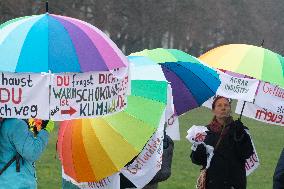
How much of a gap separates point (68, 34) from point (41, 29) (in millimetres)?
178

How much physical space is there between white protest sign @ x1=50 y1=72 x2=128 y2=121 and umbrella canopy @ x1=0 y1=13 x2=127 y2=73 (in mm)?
→ 65

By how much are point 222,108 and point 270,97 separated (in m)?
0.47

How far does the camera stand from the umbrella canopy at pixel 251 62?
589 cm

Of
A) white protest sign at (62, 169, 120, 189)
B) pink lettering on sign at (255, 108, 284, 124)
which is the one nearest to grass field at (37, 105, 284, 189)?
pink lettering on sign at (255, 108, 284, 124)

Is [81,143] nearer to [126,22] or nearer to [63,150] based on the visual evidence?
[63,150]

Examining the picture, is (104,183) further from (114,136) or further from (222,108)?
Result: (222,108)

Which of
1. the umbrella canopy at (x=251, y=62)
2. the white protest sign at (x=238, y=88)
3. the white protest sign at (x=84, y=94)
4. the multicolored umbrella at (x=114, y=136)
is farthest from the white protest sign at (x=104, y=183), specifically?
the umbrella canopy at (x=251, y=62)

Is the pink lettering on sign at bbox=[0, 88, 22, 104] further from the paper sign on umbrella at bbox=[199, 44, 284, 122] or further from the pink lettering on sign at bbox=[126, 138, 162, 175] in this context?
the paper sign on umbrella at bbox=[199, 44, 284, 122]

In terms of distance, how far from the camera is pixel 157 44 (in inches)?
2119

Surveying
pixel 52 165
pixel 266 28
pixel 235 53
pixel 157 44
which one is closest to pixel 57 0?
pixel 157 44

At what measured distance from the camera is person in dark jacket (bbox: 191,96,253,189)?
6012 millimetres

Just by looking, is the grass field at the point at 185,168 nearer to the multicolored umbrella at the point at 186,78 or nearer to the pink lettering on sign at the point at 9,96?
the multicolored umbrella at the point at 186,78

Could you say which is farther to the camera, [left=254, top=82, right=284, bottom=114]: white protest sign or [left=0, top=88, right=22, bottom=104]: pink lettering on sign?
[left=254, top=82, right=284, bottom=114]: white protest sign

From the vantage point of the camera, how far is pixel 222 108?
6.05m
